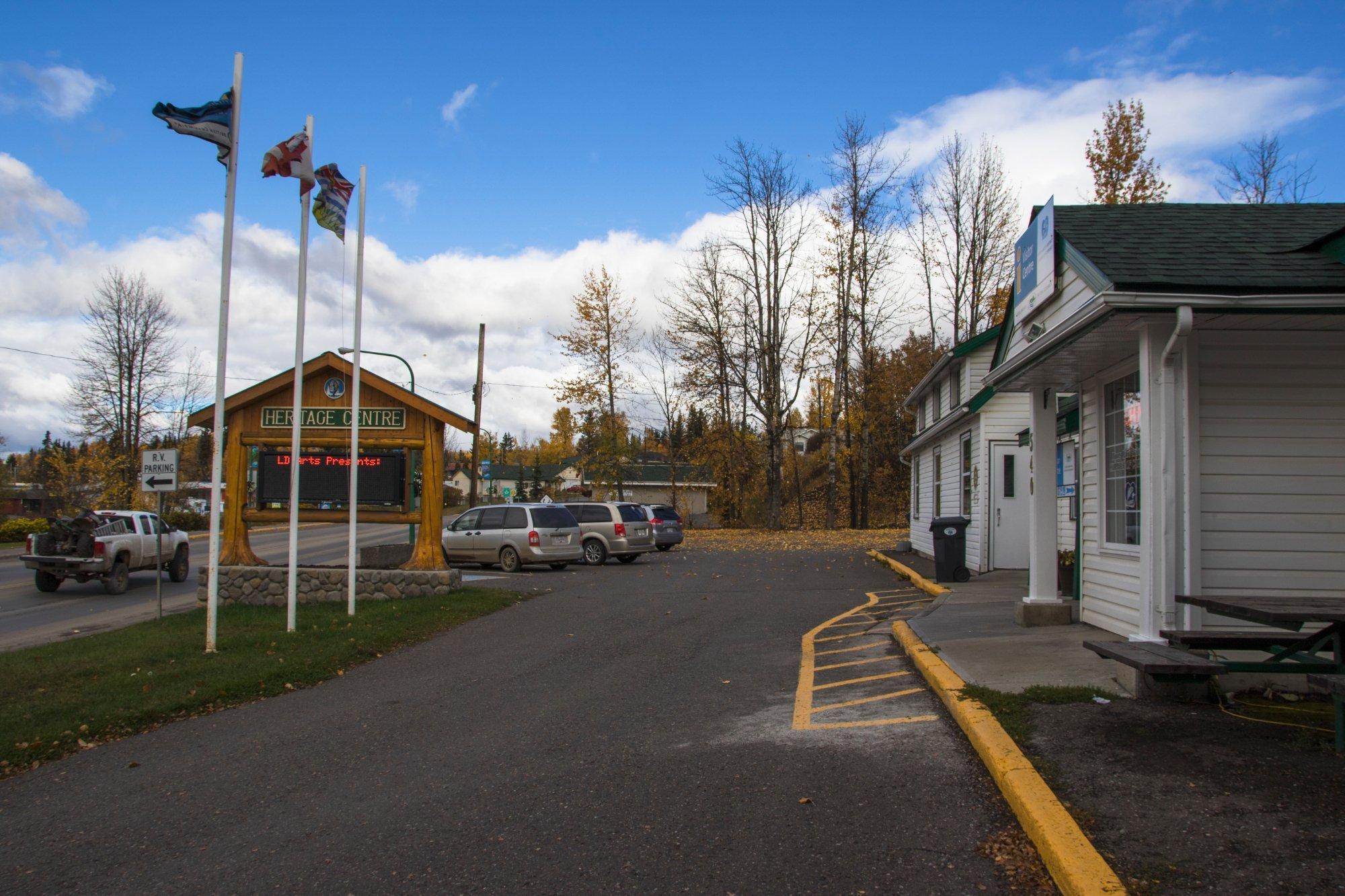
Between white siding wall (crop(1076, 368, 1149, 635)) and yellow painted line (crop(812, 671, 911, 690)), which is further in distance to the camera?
white siding wall (crop(1076, 368, 1149, 635))

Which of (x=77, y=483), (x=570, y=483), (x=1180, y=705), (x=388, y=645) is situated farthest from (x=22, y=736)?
(x=570, y=483)

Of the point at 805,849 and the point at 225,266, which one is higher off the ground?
the point at 225,266

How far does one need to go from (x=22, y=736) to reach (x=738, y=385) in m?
38.9

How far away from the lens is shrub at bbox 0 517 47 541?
121ft

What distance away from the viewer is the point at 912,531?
27.2 meters

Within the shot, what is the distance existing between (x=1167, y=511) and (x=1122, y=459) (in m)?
1.80

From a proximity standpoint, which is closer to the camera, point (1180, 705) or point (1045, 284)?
point (1180, 705)

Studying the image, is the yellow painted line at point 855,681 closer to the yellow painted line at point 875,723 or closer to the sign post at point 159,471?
the yellow painted line at point 875,723

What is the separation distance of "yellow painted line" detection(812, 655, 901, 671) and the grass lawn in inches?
203

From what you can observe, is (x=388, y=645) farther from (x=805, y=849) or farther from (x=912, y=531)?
(x=912, y=531)

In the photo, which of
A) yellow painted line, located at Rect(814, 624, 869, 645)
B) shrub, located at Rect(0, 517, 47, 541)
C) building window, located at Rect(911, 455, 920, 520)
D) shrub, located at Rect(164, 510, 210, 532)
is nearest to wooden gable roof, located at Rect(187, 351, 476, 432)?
yellow painted line, located at Rect(814, 624, 869, 645)

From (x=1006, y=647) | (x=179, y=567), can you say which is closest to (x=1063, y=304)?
(x=1006, y=647)

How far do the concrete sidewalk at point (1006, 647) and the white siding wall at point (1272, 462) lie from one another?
1.28m

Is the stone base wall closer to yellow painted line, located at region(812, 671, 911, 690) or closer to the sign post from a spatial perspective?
the sign post
